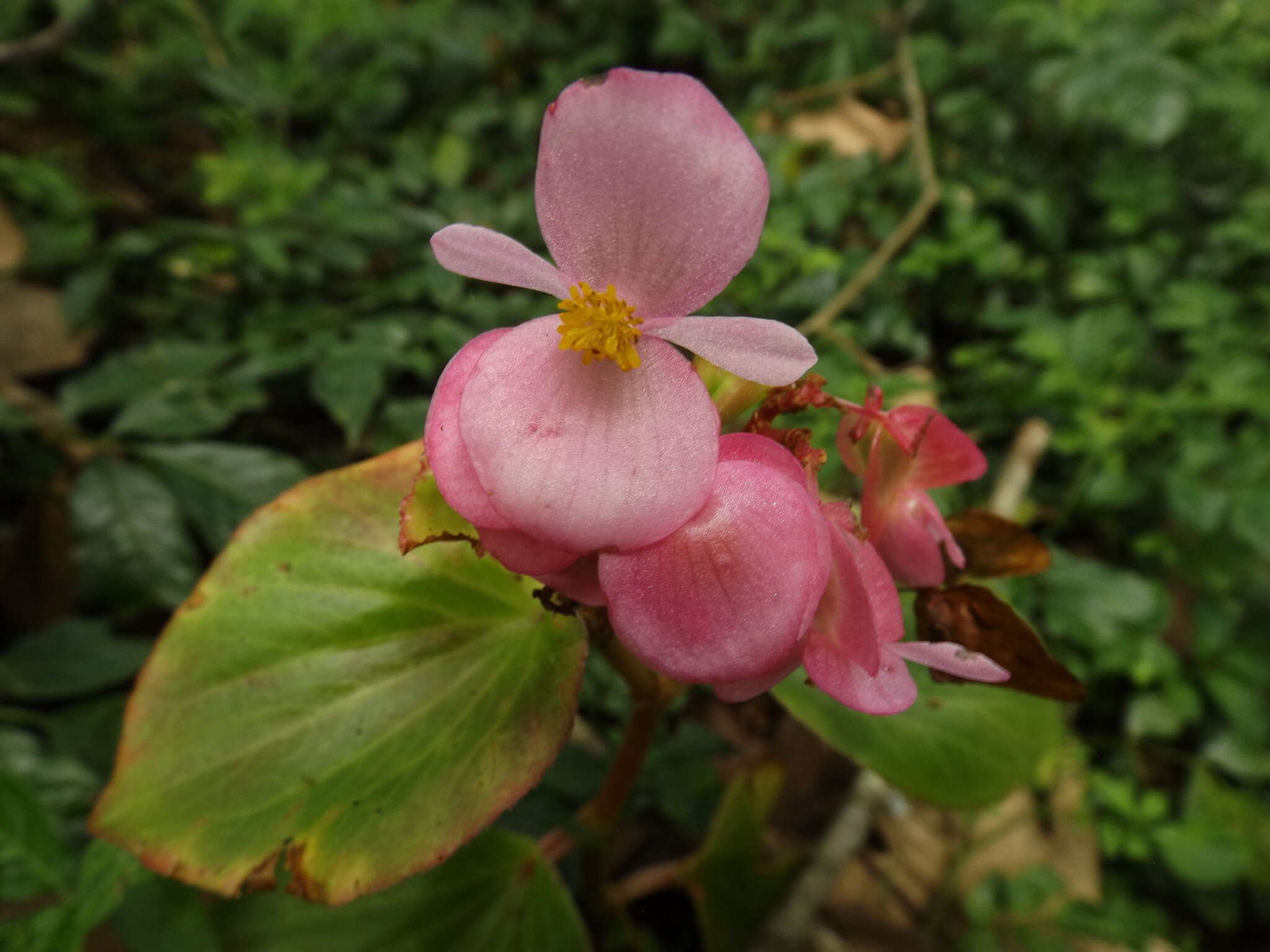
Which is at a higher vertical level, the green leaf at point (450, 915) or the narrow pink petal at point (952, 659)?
the narrow pink petal at point (952, 659)

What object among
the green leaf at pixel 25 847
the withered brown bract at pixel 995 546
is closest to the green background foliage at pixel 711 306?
the green leaf at pixel 25 847

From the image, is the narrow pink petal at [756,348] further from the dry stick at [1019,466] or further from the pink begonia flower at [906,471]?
the dry stick at [1019,466]

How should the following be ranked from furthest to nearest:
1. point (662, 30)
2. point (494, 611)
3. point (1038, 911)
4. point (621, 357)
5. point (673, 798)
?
point (662, 30), point (1038, 911), point (673, 798), point (494, 611), point (621, 357)

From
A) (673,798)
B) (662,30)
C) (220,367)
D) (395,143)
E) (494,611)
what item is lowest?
(673,798)

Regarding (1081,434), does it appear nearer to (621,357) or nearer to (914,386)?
(914,386)

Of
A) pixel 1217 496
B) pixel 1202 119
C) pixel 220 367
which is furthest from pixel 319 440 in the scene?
pixel 1202 119

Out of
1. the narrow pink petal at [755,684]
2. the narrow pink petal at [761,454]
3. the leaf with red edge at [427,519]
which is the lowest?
the narrow pink petal at [755,684]
